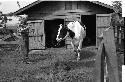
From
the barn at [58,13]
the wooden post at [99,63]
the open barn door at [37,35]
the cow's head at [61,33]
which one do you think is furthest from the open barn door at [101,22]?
the wooden post at [99,63]

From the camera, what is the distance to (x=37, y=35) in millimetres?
17906

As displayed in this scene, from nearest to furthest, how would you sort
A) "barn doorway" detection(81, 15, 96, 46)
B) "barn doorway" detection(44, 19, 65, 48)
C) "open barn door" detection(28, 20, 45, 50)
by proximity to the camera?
"open barn door" detection(28, 20, 45, 50)
"barn doorway" detection(44, 19, 65, 48)
"barn doorway" detection(81, 15, 96, 46)

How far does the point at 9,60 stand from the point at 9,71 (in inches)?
117

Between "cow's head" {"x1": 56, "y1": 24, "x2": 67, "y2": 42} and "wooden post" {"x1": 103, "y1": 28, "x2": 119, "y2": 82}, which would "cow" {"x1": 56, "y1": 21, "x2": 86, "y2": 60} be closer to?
"cow's head" {"x1": 56, "y1": 24, "x2": 67, "y2": 42}

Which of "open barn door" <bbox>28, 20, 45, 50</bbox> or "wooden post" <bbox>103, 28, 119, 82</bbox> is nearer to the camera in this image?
"wooden post" <bbox>103, 28, 119, 82</bbox>

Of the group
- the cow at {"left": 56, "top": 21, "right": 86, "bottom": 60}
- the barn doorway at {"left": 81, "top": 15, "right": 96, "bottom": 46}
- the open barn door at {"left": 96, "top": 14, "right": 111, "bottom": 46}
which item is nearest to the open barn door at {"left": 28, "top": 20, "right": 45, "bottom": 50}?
the open barn door at {"left": 96, "top": 14, "right": 111, "bottom": 46}

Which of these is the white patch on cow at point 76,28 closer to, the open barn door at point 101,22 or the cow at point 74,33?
the cow at point 74,33

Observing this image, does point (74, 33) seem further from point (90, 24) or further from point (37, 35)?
point (90, 24)

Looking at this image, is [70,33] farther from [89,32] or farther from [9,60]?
[89,32]

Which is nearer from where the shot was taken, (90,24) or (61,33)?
(61,33)

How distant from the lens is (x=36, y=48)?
1808cm

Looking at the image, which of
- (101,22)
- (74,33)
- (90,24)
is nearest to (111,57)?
(74,33)

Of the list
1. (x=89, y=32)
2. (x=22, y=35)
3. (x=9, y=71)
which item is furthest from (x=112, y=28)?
(x=89, y=32)

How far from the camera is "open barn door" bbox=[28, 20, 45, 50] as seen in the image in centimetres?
1781
